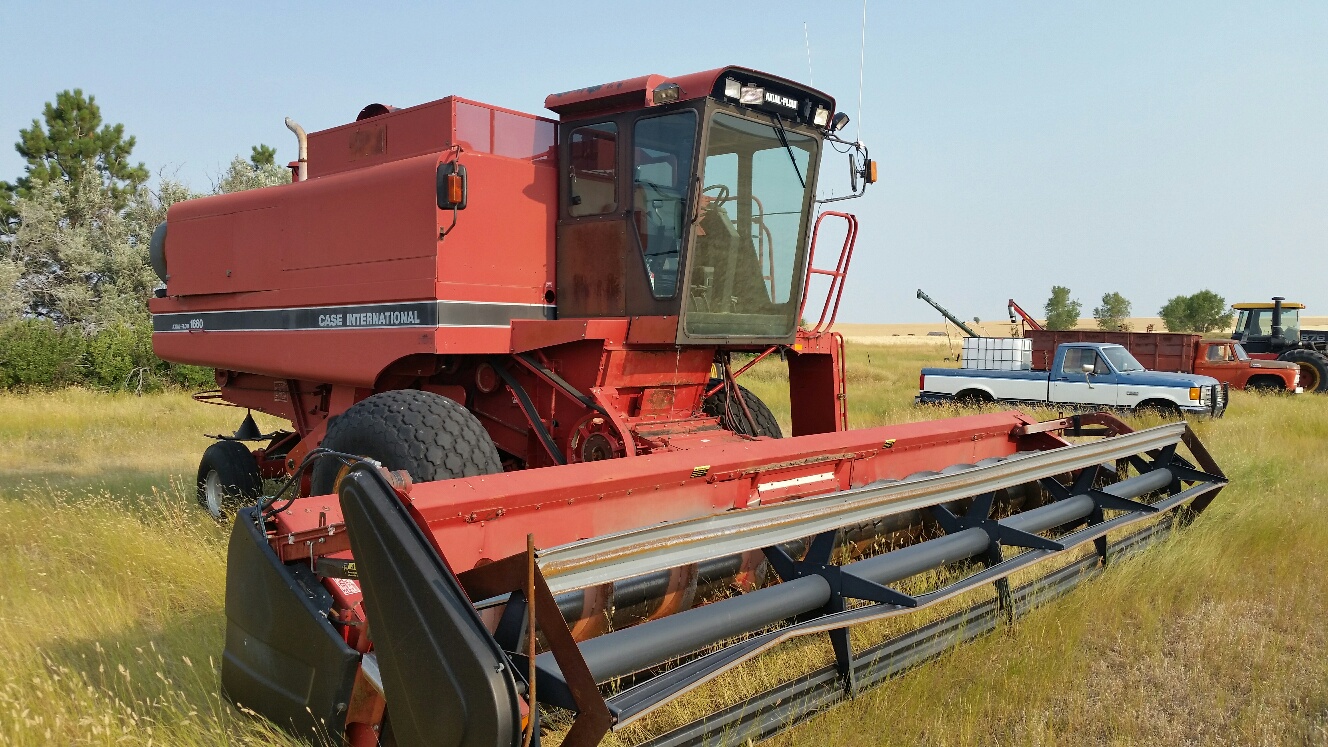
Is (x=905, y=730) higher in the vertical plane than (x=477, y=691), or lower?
lower

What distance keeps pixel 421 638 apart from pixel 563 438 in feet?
10.4

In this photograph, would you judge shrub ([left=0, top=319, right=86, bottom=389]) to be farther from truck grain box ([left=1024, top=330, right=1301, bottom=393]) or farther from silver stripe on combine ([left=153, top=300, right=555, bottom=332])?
truck grain box ([left=1024, top=330, right=1301, bottom=393])

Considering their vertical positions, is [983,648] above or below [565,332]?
below

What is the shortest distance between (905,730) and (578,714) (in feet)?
4.96

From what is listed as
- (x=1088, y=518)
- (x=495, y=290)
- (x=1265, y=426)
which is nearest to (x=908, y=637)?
(x=1088, y=518)

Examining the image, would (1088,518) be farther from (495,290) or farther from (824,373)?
(495,290)

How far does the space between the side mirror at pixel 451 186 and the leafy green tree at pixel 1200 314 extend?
5338cm

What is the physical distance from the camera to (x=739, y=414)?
635cm

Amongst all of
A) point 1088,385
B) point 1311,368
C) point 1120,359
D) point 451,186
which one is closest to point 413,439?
point 451,186

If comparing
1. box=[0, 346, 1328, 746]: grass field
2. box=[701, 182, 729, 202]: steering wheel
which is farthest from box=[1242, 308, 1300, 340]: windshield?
box=[701, 182, 729, 202]: steering wheel

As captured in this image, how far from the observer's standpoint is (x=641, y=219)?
5.33 m

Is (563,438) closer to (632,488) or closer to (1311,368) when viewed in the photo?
(632,488)

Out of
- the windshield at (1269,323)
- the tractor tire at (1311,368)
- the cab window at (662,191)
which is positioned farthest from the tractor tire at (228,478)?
the windshield at (1269,323)

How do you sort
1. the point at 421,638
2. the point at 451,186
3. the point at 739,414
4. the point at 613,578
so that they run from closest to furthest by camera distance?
the point at 421,638 → the point at 613,578 → the point at 451,186 → the point at 739,414
